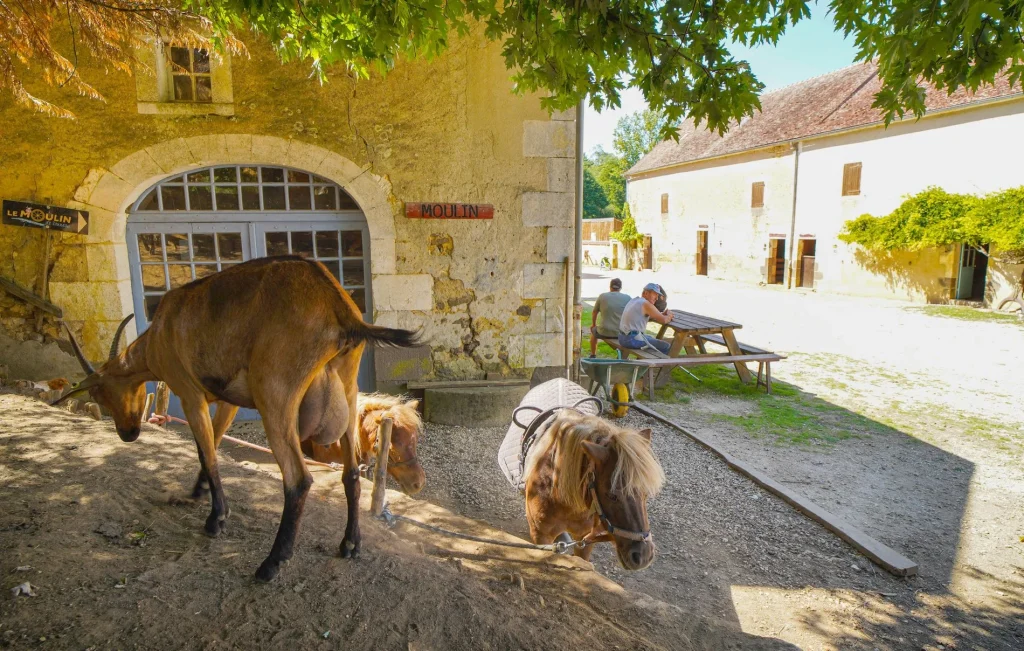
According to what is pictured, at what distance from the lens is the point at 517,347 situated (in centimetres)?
666

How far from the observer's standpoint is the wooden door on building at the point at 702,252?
26.1 meters

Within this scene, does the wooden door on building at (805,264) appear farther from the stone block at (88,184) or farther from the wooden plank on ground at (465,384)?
the stone block at (88,184)

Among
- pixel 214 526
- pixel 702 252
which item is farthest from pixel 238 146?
pixel 702 252

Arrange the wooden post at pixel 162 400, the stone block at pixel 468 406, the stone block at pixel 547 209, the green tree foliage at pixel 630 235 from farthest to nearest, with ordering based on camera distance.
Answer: the green tree foliage at pixel 630 235, the stone block at pixel 468 406, the stone block at pixel 547 209, the wooden post at pixel 162 400

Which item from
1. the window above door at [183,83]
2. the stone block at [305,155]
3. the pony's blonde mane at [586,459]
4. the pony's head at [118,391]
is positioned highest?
the window above door at [183,83]

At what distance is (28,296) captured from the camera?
5734mm

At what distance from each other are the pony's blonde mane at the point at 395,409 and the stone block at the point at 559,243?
275cm

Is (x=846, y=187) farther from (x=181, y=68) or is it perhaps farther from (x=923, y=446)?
(x=181, y=68)

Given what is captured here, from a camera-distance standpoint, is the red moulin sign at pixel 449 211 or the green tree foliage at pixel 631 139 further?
the green tree foliage at pixel 631 139

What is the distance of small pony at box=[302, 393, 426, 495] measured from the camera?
3.94 metres

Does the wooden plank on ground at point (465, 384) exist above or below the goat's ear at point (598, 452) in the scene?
below

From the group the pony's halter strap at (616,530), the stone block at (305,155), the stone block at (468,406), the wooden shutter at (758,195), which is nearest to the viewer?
the pony's halter strap at (616,530)

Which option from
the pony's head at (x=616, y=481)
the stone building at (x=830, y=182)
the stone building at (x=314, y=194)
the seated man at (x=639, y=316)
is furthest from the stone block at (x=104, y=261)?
the stone building at (x=830, y=182)

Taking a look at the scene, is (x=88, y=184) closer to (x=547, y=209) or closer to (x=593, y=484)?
(x=547, y=209)
